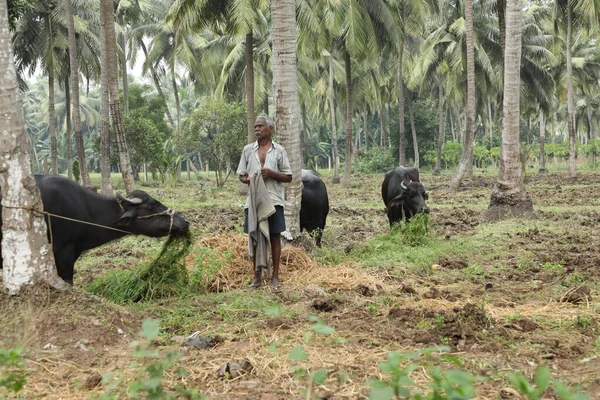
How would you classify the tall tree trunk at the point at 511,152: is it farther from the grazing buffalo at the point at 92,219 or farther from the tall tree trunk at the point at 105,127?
the tall tree trunk at the point at 105,127

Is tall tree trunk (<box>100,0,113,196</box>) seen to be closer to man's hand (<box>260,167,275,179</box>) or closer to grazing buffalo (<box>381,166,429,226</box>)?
grazing buffalo (<box>381,166,429,226</box>)

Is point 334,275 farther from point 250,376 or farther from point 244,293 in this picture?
point 250,376

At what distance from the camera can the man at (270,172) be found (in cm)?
623

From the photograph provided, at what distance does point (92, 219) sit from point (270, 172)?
5.94 ft

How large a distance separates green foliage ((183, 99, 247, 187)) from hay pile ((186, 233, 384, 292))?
17365 mm

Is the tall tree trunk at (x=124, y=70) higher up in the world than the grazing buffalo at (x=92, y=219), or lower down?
higher up

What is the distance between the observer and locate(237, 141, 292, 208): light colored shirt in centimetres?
629

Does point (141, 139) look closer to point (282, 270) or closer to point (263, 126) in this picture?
point (282, 270)

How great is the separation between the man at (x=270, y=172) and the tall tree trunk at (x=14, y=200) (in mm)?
2118

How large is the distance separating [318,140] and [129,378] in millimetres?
58939

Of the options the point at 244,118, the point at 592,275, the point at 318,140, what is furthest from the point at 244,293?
the point at 318,140

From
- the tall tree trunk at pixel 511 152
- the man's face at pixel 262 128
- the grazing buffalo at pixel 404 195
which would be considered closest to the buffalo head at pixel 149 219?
the man's face at pixel 262 128

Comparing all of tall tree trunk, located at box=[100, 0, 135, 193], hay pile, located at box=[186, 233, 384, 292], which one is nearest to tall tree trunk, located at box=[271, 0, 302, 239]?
hay pile, located at box=[186, 233, 384, 292]

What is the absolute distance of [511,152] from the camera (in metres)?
11.4
